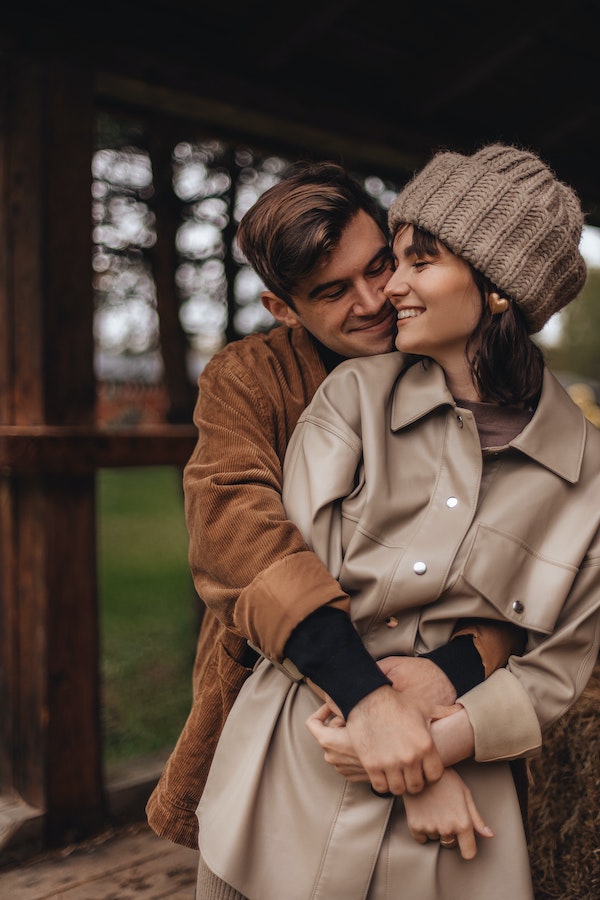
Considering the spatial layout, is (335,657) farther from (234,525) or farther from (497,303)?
(497,303)

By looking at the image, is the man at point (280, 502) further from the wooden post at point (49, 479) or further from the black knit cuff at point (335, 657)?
the wooden post at point (49, 479)

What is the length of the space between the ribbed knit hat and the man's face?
0.20m

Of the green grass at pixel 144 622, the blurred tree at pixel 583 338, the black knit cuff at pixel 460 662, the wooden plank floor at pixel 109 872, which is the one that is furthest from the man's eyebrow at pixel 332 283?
the blurred tree at pixel 583 338

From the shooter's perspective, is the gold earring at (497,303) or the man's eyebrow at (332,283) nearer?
the gold earring at (497,303)

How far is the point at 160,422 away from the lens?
607 cm

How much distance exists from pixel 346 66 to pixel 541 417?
2157 millimetres

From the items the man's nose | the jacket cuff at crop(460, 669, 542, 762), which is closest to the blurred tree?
the man's nose

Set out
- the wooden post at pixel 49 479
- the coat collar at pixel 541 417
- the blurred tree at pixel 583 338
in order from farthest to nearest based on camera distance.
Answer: the blurred tree at pixel 583 338 < the wooden post at pixel 49 479 < the coat collar at pixel 541 417

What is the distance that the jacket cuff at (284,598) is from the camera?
1.32 meters

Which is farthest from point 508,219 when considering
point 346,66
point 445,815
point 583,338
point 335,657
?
point 583,338

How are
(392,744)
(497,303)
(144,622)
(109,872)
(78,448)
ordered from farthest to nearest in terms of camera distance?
1. (144,622)
2. (78,448)
3. (109,872)
4. (497,303)
5. (392,744)

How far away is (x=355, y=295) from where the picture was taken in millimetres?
1771

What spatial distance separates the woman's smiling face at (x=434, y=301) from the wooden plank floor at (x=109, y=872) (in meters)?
1.67

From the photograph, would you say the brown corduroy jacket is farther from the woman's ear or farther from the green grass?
the green grass
